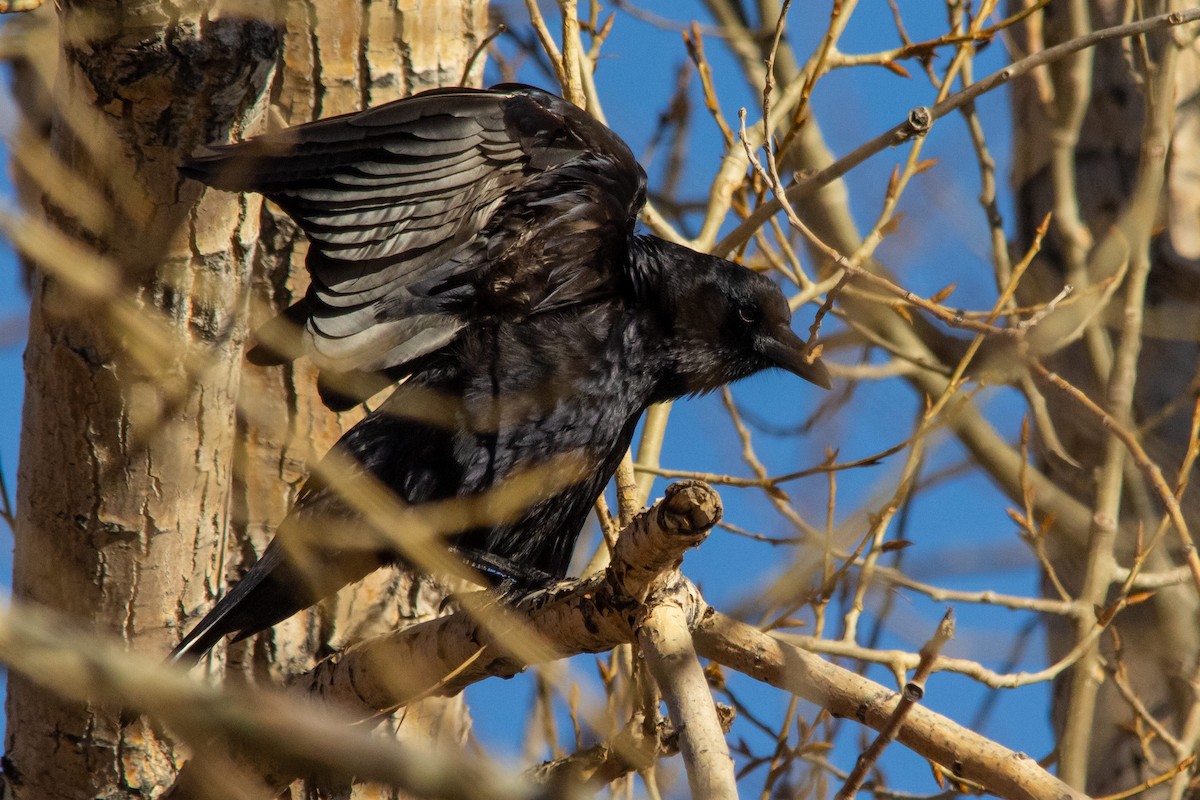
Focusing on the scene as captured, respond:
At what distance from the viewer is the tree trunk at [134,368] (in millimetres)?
2170

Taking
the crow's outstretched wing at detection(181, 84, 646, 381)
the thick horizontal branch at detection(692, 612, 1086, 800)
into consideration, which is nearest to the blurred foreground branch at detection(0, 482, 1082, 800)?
the thick horizontal branch at detection(692, 612, 1086, 800)

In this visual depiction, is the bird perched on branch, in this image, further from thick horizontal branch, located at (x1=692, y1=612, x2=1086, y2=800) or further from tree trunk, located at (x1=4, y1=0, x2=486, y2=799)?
thick horizontal branch, located at (x1=692, y1=612, x2=1086, y2=800)

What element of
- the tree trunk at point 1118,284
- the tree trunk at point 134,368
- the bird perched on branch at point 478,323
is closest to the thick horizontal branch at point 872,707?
the bird perched on branch at point 478,323

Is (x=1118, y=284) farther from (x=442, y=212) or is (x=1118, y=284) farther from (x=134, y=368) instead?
(x=134, y=368)

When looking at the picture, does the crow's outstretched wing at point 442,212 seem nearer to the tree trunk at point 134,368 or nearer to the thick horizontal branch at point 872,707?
the tree trunk at point 134,368

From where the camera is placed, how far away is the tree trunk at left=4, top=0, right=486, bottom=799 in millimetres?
2170

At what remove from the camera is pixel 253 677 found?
3330mm

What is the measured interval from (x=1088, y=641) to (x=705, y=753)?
1729 millimetres

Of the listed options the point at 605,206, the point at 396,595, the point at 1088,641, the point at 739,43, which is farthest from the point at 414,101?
the point at 739,43

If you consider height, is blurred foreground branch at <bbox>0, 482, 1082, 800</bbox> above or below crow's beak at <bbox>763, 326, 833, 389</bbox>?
below

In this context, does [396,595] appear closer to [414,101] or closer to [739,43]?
[414,101]

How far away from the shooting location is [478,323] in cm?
310

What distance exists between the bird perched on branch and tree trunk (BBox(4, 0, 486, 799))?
0.14 m

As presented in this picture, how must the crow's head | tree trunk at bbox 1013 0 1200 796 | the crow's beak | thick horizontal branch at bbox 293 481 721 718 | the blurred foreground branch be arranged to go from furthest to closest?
tree trunk at bbox 1013 0 1200 796 < the crow's beak < the crow's head < thick horizontal branch at bbox 293 481 721 718 < the blurred foreground branch
